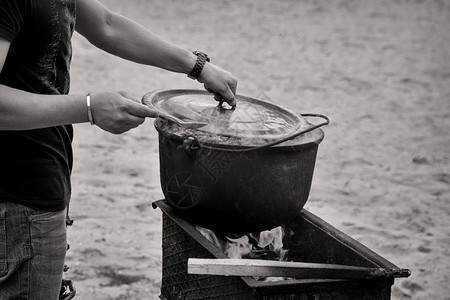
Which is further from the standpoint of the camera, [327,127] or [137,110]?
A: [327,127]

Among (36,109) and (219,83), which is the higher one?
(219,83)

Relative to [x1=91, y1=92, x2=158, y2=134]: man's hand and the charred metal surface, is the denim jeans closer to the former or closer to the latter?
[x1=91, y1=92, x2=158, y2=134]: man's hand

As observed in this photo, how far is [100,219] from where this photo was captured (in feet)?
14.5

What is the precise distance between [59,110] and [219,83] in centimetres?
88

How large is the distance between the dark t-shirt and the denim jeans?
0.04m

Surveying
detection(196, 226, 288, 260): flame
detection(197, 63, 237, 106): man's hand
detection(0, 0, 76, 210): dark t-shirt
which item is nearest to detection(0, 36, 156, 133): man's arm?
detection(0, 0, 76, 210): dark t-shirt

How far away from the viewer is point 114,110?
2.01m

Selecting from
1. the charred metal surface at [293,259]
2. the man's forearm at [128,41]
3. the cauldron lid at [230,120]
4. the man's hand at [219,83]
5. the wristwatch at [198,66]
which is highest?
the man's forearm at [128,41]

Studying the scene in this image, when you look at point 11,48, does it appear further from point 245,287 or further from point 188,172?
point 245,287

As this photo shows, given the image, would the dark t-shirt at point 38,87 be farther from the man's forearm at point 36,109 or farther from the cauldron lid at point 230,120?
the cauldron lid at point 230,120

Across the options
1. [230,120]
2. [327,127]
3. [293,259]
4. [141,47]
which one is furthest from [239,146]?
[327,127]

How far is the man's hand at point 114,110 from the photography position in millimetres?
2000

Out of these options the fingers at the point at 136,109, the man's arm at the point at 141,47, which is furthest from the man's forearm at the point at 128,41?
the fingers at the point at 136,109

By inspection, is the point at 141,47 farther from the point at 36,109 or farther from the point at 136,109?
the point at 36,109
